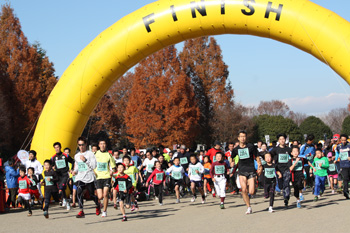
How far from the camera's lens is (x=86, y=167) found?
38.5 ft

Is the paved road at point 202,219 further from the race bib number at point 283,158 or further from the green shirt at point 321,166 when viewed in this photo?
the race bib number at point 283,158

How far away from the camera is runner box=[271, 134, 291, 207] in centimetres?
1256

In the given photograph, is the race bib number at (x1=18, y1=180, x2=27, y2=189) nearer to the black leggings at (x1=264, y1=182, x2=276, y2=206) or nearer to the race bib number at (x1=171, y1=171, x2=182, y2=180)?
the race bib number at (x1=171, y1=171, x2=182, y2=180)

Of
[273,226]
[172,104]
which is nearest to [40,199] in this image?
[273,226]

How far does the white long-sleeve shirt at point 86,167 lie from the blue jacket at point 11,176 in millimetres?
4429

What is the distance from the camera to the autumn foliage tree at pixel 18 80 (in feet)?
119

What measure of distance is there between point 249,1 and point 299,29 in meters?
1.69

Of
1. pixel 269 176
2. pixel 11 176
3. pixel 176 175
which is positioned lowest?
pixel 269 176

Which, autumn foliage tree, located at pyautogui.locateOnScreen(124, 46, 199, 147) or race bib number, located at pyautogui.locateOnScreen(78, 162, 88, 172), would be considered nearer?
race bib number, located at pyautogui.locateOnScreen(78, 162, 88, 172)

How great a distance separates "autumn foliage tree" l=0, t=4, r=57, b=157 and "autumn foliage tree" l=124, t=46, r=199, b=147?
31.1 ft

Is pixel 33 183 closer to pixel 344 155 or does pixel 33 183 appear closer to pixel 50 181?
pixel 50 181

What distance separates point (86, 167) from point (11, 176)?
186 inches

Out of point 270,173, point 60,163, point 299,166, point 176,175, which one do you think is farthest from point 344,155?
point 60,163

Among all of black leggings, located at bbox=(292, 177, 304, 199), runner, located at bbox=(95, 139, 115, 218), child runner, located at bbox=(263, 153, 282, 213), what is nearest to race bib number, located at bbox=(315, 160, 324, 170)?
black leggings, located at bbox=(292, 177, 304, 199)
